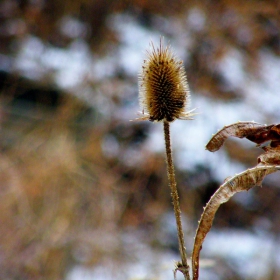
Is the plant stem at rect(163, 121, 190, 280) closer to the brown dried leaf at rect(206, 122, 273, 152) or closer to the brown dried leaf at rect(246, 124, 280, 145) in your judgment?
the brown dried leaf at rect(206, 122, 273, 152)

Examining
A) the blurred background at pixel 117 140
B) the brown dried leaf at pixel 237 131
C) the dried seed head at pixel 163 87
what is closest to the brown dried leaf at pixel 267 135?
the brown dried leaf at pixel 237 131

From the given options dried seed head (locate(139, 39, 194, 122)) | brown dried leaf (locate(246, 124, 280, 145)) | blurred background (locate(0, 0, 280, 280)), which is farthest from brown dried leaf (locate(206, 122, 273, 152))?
blurred background (locate(0, 0, 280, 280))

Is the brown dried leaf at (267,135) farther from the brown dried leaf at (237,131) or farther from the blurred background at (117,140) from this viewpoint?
the blurred background at (117,140)

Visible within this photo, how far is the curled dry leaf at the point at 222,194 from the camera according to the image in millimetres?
863

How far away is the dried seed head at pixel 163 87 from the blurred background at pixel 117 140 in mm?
3991

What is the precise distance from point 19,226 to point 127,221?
4.87ft

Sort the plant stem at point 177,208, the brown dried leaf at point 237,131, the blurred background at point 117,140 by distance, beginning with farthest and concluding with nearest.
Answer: the blurred background at point 117,140, the brown dried leaf at point 237,131, the plant stem at point 177,208

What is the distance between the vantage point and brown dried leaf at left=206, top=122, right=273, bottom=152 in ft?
3.22

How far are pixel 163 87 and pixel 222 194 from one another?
39 centimetres

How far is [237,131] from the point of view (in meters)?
1.00

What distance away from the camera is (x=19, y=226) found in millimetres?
5129

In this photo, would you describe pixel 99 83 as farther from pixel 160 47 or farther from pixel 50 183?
pixel 160 47

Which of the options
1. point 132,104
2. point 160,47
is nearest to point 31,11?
point 132,104

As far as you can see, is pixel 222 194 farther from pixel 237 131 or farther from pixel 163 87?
pixel 163 87
